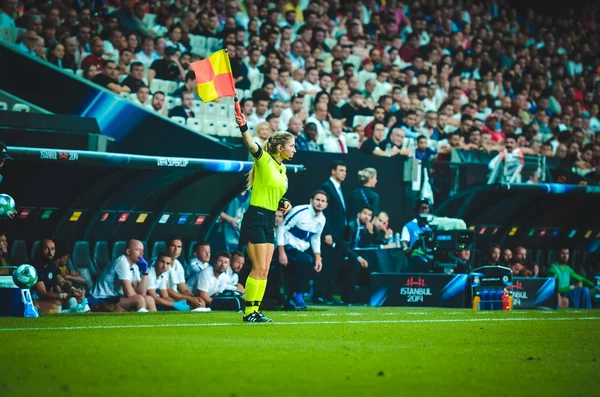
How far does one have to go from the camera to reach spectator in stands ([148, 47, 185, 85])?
61.3 ft

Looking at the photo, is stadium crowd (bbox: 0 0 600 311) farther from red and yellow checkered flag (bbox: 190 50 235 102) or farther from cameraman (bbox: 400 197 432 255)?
red and yellow checkered flag (bbox: 190 50 235 102)

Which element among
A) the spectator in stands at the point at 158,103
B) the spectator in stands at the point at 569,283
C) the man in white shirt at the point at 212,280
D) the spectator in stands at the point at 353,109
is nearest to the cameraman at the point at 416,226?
the spectator in stands at the point at 569,283

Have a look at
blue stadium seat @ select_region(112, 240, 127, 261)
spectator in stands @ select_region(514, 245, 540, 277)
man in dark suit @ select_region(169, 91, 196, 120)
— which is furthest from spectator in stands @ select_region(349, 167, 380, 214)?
blue stadium seat @ select_region(112, 240, 127, 261)

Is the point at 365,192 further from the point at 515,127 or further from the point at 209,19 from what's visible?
the point at 515,127

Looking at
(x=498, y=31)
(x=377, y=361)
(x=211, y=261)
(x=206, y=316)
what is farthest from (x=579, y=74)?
(x=377, y=361)

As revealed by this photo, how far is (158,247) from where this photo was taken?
15.2 m

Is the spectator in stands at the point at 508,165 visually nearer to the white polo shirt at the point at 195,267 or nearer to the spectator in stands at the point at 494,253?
the spectator in stands at the point at 494,253

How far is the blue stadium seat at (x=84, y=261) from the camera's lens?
14.1m

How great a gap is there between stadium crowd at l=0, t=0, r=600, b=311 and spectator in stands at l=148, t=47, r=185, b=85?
2 cm

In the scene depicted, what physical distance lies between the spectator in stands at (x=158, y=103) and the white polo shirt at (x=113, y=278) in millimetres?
3728

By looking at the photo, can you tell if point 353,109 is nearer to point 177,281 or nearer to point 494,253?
point 494,253

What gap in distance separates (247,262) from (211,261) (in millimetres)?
1133

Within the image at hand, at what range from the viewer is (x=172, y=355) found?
7.57 meters

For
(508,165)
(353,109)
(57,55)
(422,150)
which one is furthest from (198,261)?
(508,165)
